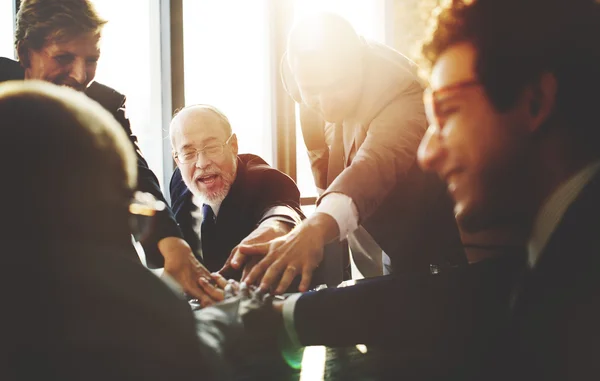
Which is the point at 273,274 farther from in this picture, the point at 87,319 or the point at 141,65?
the point at 141,65

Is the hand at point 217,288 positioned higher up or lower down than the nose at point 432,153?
lower down

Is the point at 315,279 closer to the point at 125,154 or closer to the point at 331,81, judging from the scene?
the point at 331,81

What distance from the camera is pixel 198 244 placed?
4.20ft

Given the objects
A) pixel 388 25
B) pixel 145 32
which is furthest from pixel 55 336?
pixel 388 25

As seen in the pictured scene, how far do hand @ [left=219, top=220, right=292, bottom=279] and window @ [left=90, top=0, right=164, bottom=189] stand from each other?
0.60 m

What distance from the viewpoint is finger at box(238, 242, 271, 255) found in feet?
2.88

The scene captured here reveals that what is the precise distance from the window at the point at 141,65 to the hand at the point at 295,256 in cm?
80

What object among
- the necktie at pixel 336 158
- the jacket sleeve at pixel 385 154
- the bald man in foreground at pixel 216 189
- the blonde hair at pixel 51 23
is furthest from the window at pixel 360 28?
the blonde hair at pixel 51 23

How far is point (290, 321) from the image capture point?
696 millimetres

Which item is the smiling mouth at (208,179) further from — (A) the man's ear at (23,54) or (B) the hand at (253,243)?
(A) the man's ear at (23,54)

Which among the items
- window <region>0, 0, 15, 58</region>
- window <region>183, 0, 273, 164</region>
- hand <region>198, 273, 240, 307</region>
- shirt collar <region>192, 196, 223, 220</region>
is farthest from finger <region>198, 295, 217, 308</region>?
window <region>0, 0, 15, 58</region>

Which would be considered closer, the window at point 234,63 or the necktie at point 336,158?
the necktie at point 336,158

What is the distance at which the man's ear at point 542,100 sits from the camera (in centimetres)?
53

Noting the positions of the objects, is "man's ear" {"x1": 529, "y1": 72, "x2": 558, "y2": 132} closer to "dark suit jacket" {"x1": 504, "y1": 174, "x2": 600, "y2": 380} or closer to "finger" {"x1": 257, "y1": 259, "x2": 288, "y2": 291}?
"dark suit jacket" {"x1": 504, "y1": 174, "x2": 600, "y2": 380}
